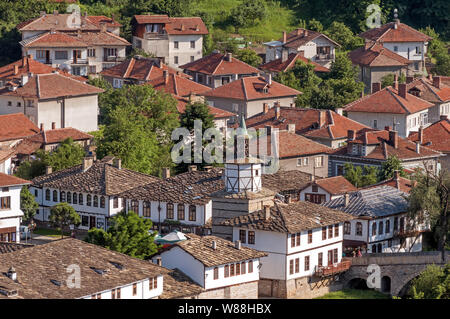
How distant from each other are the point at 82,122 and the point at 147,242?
1503 inches

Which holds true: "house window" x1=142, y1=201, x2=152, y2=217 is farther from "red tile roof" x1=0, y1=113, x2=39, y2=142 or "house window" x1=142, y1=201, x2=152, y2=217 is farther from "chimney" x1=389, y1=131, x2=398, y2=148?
"chimney" x1=389, y1=131, x2=398, y2=148

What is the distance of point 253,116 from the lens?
95.9 metres

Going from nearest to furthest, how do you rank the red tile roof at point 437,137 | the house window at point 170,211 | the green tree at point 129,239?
the green tree at point 129,239, the house window at point 170,211, the red tile roof at point 437,137

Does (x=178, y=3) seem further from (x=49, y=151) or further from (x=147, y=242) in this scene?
(x=147, y=242)

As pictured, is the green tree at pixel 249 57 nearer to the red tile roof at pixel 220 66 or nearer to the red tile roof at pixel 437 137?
the red tile roof at pixel 220 66

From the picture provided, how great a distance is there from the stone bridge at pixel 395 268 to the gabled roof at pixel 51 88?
116 feet

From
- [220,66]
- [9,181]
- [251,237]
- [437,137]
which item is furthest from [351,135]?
[9,181]

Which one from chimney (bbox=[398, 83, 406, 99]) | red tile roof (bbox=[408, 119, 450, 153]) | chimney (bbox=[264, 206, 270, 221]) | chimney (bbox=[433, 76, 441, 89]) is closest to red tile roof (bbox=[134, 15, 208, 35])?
chimney (bbox=[433, 76, 441, 89])

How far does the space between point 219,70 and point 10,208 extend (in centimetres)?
4431

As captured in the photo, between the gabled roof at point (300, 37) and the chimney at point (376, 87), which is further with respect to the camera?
the gabled roof at point (300, 37)

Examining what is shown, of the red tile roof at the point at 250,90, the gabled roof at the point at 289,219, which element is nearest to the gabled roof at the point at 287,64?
the red tile roof at the point at 250,90

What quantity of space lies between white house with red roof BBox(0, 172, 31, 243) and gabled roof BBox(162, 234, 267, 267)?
1274cm

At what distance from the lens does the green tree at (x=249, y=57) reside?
114850mm

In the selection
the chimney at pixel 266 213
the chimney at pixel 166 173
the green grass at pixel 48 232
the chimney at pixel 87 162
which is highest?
the chimney at pixel 266 213
